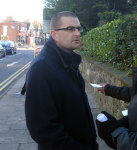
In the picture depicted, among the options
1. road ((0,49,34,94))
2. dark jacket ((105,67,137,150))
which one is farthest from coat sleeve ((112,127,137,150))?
road ((0,49,34,94))

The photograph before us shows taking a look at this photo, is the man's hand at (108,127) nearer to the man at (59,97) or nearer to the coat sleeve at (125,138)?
the coat sleeve at (125,138)

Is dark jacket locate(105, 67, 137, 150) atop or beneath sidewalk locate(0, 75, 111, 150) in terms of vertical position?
atop

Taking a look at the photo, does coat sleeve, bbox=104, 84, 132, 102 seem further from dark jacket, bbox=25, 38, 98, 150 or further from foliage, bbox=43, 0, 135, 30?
foliage, bbox=43, 0, 135, 30

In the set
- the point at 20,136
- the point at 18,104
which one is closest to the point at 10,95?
the point at 18,104

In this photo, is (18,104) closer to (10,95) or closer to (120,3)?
(10,95)

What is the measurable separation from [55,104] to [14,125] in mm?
3574

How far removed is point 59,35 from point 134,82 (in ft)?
2.50

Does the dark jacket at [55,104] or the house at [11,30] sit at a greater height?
the house at [11,30]

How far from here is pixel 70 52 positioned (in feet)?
6.92

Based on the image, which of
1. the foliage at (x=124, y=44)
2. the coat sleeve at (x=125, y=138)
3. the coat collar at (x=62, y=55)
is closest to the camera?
the coat sleeve at (x=125, y=138)

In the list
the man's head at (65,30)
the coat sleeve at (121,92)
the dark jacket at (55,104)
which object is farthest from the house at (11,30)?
the dark jacket at (55,104)

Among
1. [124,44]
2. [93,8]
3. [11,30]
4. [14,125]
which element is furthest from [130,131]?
[11,30]

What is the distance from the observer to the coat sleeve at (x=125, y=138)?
1.64 metres

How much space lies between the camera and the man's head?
2027mm
